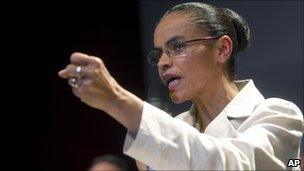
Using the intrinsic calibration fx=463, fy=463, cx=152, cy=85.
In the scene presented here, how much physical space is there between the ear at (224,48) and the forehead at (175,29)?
0.25 feet

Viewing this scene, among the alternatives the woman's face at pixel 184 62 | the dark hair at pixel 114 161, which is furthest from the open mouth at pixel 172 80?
the dark hair at pixel 114 161

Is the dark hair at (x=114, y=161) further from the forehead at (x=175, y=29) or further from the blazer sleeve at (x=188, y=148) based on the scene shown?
the blazer sleeve at (x=188, y=148)

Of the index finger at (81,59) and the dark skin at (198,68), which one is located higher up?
the index finger at (81,59)

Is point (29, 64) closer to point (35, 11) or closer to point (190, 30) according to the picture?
point (35, 11)

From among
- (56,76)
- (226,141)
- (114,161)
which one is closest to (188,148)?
(226,141)

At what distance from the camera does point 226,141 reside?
775mm

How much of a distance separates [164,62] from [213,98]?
6.2 inches

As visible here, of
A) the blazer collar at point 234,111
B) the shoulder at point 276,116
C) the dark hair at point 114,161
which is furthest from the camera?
the dark hair at point 114,161

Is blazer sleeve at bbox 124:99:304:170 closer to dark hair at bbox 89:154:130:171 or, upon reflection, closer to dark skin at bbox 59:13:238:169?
dark skin at bbox 59:13:238:169

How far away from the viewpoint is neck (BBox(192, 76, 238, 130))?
111cm

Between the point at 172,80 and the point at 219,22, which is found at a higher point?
the point at 219,22

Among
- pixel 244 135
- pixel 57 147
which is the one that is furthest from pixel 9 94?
pixel 244 135

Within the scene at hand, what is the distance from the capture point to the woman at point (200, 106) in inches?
26.1

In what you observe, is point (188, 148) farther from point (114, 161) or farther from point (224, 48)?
point (114, 161)
